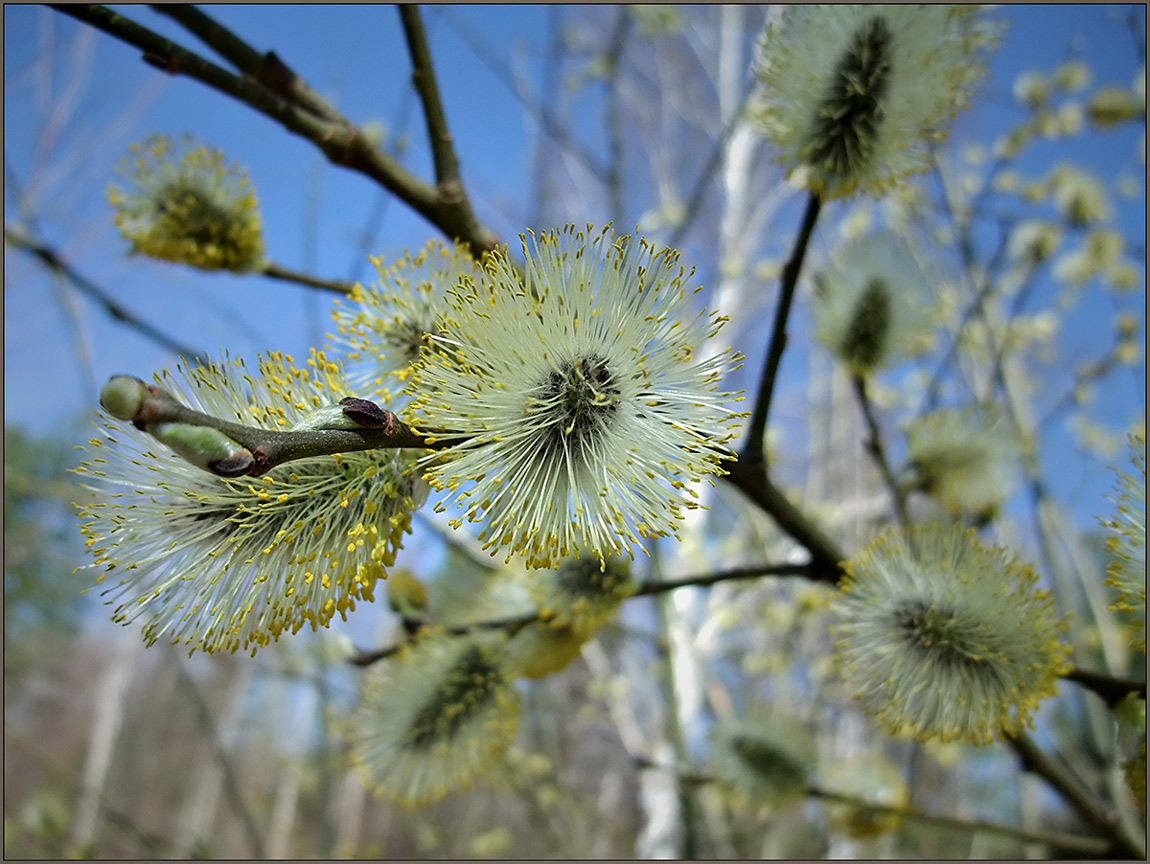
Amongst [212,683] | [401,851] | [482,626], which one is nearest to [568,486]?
[482,626]

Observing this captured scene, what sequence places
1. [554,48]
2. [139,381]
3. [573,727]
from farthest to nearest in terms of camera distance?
1. [573,727]
2. [554,48]
3. [139,381]

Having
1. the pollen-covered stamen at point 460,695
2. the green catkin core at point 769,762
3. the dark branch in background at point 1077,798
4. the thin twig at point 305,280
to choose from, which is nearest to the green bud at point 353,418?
the thin twig at point 305,280

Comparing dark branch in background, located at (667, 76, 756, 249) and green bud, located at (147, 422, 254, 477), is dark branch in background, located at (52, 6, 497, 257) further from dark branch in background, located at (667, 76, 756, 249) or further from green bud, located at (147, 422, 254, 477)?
dark branch in background, located at (667, 76, 756, 249)

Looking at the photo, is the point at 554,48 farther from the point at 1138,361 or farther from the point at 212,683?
the point at 212,683

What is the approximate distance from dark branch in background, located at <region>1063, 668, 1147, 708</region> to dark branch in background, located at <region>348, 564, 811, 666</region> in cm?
28

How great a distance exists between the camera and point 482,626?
2.93 ft

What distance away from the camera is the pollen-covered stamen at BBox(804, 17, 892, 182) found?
31.2 inches

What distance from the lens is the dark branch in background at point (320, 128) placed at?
66cm

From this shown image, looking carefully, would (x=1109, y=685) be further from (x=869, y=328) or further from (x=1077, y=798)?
(x=869, y=328)

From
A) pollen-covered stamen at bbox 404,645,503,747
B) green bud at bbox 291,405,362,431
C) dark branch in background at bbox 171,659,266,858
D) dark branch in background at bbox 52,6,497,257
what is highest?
dark branch in background at bbox 52,6,497,257

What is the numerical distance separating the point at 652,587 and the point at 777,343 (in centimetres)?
30

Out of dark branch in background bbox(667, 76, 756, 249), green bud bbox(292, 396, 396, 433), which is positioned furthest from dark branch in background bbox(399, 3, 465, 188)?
dark branch in background bbox(667, 76, 756, 249)

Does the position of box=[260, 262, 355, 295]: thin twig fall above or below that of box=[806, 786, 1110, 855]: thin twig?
above

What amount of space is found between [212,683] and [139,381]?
11194 millimetres
